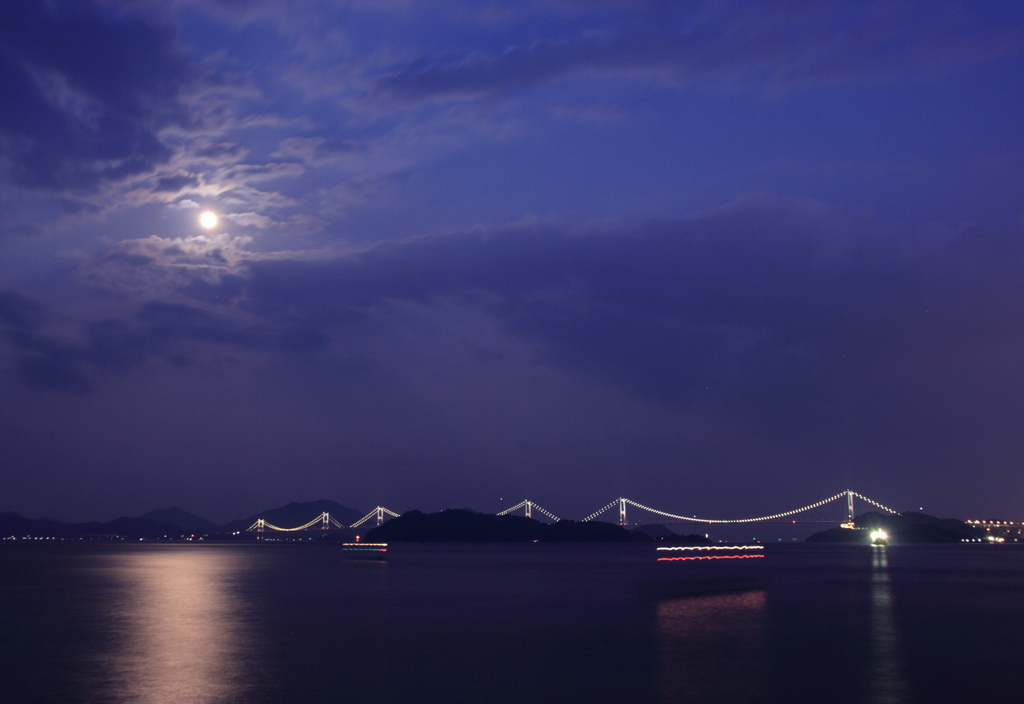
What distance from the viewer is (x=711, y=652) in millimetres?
14539

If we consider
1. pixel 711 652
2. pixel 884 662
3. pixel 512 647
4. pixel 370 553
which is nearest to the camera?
pixel 884 662

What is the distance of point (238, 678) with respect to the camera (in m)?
12.1

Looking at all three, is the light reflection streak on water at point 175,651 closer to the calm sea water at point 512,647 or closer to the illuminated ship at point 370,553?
the calm sea water at point 512,647

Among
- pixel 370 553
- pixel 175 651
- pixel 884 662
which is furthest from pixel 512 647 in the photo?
pixel 370 553

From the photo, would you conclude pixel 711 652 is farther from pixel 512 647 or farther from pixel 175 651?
pixel 175 651

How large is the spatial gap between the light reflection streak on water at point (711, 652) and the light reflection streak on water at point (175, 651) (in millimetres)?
6229

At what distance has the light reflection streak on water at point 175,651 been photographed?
11.1 metres

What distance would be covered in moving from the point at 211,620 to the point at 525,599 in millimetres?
10308

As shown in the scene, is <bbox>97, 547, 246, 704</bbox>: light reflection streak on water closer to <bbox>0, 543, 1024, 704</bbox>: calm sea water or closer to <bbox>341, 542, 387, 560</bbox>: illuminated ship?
<bbox>0, 543, 1024, 704</bbox>: calm sea water

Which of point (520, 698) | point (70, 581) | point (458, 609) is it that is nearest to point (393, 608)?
point (458, 609)

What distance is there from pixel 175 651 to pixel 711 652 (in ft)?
32.2

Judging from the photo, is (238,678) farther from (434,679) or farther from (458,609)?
(458,609)

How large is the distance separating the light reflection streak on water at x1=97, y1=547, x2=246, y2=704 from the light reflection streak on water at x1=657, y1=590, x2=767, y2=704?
6229 millimetres

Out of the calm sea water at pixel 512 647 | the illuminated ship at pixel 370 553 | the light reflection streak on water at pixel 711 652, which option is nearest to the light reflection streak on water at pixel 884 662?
the calm sea water at pixel 512 647
